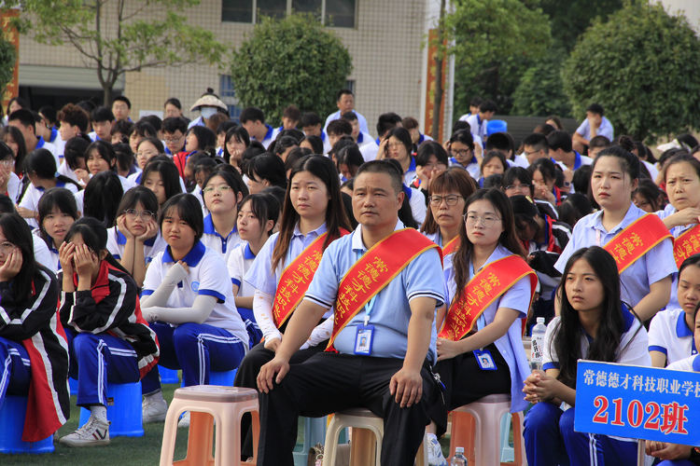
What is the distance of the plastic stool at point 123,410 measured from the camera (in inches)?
208

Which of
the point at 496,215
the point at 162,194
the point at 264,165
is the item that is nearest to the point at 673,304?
the point at 496,215

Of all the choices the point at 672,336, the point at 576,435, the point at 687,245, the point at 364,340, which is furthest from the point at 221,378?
the point at 687,245

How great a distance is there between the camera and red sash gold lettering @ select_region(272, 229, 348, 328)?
466 centimetres

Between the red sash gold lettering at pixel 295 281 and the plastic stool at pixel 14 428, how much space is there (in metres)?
1.39

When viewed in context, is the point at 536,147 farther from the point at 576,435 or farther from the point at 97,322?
the point at 576,435

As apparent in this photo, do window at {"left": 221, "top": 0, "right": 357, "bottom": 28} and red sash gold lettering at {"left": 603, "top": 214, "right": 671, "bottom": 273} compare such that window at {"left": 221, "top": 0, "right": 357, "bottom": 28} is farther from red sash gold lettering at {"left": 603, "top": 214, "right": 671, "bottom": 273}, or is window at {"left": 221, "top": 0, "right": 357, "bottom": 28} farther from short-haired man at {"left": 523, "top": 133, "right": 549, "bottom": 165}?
red sash gold lettering at {"left": 603, "top": 214, "right": 671, "bottom": 273}

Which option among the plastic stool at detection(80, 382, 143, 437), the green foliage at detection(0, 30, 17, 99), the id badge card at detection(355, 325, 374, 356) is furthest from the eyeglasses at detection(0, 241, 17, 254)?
the green foliage at detection(0, 30, 17, 99)

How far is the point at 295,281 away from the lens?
15.3ft

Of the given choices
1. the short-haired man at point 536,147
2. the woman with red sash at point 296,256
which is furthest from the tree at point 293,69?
the woman with red sash at point 296,256

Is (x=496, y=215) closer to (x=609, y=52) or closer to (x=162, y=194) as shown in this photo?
(x=162, y=194)

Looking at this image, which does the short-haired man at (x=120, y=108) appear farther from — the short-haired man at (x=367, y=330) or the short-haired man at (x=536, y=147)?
the short-haired man at (x=367, y=330)

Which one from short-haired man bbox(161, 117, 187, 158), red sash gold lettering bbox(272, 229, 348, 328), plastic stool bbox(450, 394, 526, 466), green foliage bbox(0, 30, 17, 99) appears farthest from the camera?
green foliage bbox(0, 30, 17, 99)

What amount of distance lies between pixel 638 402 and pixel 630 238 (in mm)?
2035

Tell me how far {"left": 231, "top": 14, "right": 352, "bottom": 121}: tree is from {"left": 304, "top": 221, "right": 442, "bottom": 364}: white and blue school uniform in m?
13.0
